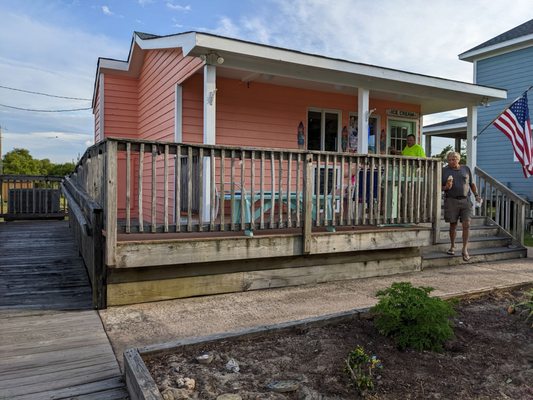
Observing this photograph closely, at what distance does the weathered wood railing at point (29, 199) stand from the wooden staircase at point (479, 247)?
980 centimetres

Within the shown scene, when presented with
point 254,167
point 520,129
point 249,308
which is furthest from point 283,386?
point 520,129

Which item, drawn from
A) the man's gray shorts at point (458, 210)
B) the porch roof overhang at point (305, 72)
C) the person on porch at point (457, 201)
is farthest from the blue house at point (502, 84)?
the man's gray shorts at point (458, 210)

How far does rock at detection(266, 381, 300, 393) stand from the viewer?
7.31 feet

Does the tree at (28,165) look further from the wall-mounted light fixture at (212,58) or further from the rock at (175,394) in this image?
the rock at (175,394)

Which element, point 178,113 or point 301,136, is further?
point 301,136

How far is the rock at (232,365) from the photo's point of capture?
2463mm

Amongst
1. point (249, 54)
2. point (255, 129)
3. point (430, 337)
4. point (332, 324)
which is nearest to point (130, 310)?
point (332, 324)

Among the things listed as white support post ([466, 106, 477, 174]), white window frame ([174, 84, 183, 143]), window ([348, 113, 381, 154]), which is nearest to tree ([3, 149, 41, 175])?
white window frame ([174, 84, 183, 143])

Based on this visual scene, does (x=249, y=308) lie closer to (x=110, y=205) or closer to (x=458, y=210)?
(x=110, y=205)

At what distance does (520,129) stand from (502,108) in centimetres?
769

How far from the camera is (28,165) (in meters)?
46.2

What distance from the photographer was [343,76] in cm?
742

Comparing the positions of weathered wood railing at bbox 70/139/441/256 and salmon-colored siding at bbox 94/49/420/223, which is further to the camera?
salmon-colored siding at bbox 94/49/420/223

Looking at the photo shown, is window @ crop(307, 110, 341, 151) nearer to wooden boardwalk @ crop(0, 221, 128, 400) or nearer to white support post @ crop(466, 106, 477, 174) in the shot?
white support post @ crop(466, 106, 477, 174)
